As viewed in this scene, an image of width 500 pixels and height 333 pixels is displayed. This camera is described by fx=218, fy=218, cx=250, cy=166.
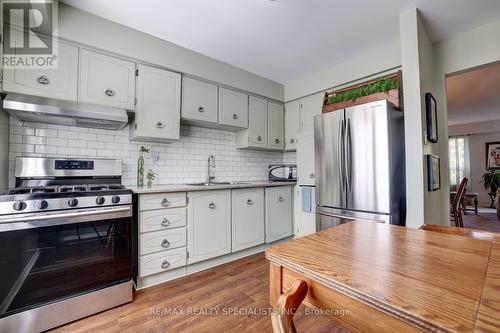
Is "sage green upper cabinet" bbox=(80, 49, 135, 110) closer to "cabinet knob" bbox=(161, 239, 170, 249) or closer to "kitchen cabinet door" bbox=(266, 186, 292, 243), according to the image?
"cabinet knob" bbox=(161, 239, 170, 249)

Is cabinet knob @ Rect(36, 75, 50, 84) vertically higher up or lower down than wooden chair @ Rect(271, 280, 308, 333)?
higher up

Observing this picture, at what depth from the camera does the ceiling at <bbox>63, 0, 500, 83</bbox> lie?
1851 millimetres

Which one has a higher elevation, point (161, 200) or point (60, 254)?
point (161, 200)

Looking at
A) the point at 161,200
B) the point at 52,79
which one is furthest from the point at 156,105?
the point at 161,200

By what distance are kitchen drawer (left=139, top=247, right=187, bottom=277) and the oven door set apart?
6.5 inches

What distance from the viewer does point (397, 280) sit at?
584 millimetres

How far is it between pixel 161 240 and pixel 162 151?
3.46 ft

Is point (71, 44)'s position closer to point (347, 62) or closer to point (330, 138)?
point (330, 138)

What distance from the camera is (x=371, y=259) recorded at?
2.37 ft

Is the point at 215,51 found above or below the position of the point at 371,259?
above

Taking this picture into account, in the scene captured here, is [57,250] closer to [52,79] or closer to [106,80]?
[52,79]

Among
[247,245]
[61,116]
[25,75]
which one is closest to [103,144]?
[61,116]

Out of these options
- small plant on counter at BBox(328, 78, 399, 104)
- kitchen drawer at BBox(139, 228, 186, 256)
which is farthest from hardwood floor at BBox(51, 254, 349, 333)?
small plant on counter at BBox(328, 78, 399, 104)

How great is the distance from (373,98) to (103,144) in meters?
2.77
